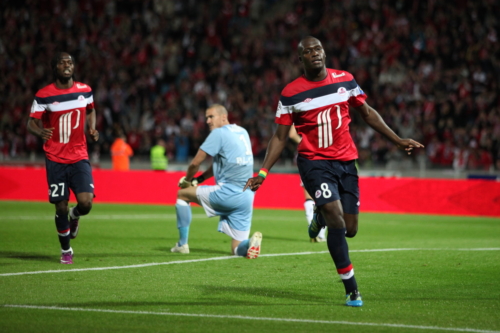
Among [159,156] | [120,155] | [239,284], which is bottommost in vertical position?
[159,156]

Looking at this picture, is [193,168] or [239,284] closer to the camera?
[239,284]

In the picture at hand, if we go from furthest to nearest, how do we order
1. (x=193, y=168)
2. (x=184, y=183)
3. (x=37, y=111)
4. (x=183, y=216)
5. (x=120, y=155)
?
(x=120, y=155), (x=183, y=216), (x=184, y=183), (x=193, y=168), (x=37, y=111)

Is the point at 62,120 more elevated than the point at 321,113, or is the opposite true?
the point at 321,113

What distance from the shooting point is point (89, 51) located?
32.8 metres

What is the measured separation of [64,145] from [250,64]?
2132cm

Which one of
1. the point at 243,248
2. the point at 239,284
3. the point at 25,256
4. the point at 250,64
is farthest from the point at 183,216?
the point at 250,64

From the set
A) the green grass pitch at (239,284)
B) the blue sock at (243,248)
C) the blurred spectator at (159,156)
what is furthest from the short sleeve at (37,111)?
the blurred spectator at (159,156)

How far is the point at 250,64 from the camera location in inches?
1210

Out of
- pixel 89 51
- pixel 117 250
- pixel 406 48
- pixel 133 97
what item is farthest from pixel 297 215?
pixel 89 51

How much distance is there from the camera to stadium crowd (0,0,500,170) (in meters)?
25.3

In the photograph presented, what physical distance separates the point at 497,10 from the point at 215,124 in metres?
20.0

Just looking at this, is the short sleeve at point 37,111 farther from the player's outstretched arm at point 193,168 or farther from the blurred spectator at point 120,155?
the blurred spectator at point 120,155

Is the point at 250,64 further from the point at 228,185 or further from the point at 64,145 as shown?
the point at 64,145

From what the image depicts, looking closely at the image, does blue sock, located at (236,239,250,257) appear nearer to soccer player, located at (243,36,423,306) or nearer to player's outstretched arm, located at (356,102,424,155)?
soccer player, located at (243,36,423,306)
